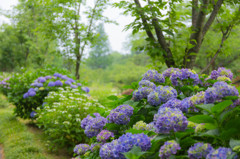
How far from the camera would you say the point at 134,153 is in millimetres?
964

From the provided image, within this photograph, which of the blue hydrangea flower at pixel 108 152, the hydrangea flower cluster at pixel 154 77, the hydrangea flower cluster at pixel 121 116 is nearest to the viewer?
the blue hydrangea flower at pixel 108 152

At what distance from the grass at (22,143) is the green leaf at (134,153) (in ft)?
9.47

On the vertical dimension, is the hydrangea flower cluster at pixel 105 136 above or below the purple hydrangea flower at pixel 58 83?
below

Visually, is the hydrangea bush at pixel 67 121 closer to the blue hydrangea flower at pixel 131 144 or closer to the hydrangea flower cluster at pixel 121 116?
the hydrangea flower cluster at pixel 121 116

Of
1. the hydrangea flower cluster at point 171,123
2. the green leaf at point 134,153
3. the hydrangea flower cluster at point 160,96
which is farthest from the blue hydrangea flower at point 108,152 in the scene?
the hydrangea flower cluster at point 160,96

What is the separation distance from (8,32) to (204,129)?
24342 millimetres

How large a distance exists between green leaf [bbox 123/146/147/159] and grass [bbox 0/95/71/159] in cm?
289

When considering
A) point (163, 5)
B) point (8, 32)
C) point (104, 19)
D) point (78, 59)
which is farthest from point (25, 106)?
point (8, 32)

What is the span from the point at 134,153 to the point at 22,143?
356 centimetres

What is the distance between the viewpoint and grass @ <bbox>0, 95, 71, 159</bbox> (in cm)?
351

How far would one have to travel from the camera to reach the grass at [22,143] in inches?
138

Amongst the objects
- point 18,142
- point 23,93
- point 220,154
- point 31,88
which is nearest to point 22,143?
point 18,142

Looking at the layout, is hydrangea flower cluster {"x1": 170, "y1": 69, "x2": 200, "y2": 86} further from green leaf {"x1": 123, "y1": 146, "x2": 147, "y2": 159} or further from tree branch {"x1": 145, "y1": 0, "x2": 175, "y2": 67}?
tree branch {"x1": 145, "y1": 0, "x2": 175, "y2": 67}

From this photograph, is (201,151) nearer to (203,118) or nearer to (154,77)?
(203,118)
